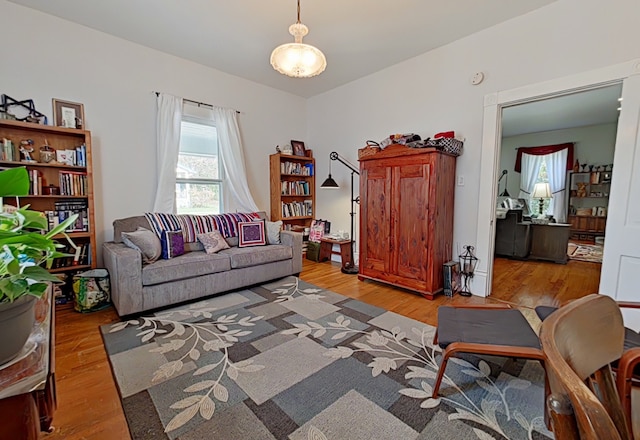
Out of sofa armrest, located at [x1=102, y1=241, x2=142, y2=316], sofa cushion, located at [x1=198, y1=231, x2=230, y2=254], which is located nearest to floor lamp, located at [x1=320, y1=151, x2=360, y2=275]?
sofa cushion, located at [x1=198, y1=231, x2=230, y2=254]

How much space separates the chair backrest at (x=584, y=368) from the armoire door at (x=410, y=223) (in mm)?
2262

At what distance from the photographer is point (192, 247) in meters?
3.36

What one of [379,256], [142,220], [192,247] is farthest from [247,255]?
[379,256]

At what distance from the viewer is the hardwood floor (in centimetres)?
146

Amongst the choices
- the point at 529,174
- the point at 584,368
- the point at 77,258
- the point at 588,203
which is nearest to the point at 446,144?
the point at 584,368

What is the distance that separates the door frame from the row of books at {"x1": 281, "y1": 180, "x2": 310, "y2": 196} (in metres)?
2.71

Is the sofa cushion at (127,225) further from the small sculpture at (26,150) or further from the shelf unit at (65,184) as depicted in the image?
the small sculpture at (26,150)

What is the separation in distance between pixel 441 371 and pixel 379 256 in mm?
1969

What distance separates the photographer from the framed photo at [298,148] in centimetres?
489

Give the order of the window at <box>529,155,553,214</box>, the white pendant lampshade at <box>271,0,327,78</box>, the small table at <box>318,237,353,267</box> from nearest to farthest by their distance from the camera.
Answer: the white pendant lampshade at <box>271,0,327,78</box>, the small table at <box>318,237,353,267</box>, the window at <box>529,155,553,214</box>

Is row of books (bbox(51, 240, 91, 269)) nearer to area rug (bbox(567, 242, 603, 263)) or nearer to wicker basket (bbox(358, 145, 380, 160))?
wicker basket (bbox(358, 145, 380, 160))

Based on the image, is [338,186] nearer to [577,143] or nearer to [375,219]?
[375,219]

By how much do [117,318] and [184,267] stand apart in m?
0.69

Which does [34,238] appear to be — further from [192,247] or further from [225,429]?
[192,247]
